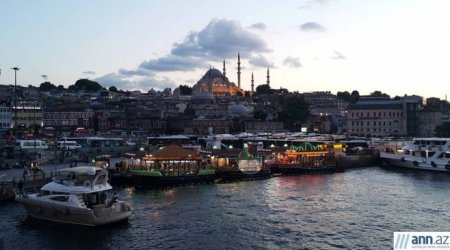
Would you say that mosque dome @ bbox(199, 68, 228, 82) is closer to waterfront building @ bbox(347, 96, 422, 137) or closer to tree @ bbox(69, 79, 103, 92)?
tree @ bbox(69, 79, 103, 92)

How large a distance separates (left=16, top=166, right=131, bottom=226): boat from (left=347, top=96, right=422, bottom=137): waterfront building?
68.5 m

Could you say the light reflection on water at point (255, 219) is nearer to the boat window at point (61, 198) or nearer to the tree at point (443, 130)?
the boat window at point (61, 198)

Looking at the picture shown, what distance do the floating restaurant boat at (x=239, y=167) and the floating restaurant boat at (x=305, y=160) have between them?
2.62 meters

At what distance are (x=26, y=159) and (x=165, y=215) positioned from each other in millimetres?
20329

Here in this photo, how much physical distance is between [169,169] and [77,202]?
13668 mm

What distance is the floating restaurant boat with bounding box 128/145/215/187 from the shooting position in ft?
110

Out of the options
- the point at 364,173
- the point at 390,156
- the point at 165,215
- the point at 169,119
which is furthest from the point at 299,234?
the point at 169,119

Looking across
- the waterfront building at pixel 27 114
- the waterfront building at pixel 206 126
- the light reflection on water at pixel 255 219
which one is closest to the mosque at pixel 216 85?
the waterfront building at pixel 206 126

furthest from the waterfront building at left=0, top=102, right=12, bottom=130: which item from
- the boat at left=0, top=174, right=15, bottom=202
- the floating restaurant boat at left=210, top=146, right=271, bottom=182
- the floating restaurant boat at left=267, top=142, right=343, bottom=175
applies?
the boat at left=0, top=174, right=15, bottom=202

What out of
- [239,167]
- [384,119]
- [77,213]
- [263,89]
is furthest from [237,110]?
[77,213]

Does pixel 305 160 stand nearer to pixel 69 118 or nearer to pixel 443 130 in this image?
pixel 443 130

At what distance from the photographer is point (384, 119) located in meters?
85.2

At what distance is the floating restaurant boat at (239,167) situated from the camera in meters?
38.6

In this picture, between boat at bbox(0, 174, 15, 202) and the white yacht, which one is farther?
the white yacht
